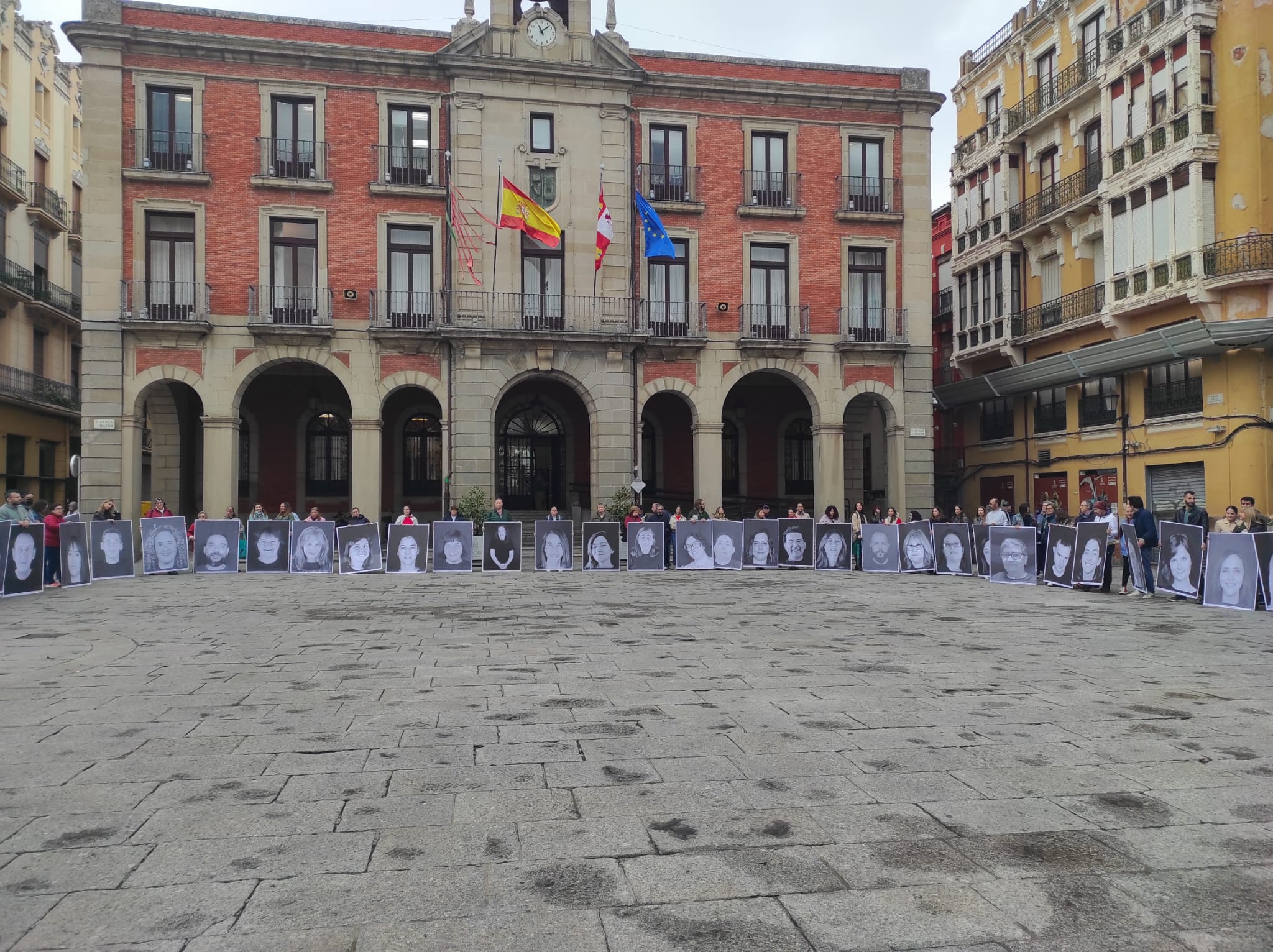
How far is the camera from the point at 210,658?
343 inches

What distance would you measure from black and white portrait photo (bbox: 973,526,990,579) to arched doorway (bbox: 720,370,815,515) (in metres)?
12.4

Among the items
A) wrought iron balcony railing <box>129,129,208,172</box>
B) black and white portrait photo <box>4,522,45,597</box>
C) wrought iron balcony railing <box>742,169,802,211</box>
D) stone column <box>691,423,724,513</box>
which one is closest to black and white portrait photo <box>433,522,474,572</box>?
black and white portrait photo <box>4,522,45,597</box>

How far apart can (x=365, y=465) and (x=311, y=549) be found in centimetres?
629

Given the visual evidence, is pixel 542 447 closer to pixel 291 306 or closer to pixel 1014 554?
pixel 291 306

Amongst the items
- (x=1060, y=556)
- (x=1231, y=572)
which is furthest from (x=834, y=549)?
(x=1231, y=572)

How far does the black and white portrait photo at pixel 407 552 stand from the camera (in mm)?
18984

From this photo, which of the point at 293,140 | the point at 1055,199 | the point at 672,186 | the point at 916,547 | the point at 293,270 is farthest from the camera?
the point at 1055,199

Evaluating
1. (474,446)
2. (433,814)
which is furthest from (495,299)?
(433,814)

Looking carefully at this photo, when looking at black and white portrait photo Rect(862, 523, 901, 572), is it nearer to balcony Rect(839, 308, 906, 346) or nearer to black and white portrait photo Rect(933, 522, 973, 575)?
black and white portrait photo Rect(933, 522, 973, 575)

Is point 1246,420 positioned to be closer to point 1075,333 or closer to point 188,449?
point 1075,333

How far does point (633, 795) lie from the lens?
469 cm

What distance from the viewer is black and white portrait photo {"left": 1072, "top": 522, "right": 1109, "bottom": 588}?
15742 millimetres

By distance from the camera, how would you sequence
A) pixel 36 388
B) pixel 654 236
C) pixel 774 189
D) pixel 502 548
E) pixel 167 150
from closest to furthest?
pixel 502 548 → pixel 654 236 → pixel 167 150 → pixel 774 189 → pixel 36 388

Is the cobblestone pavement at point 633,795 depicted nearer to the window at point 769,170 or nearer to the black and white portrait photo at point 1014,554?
the black and white portrait photo at point 1014,554
